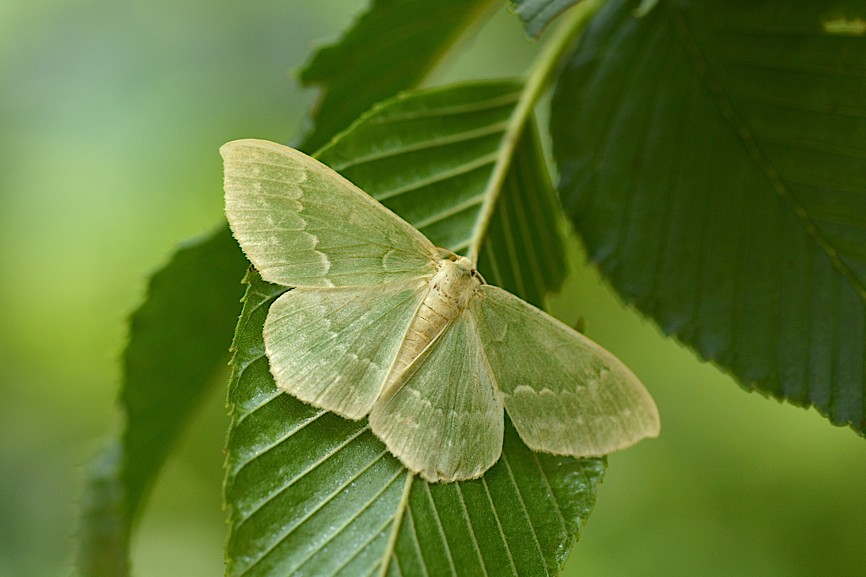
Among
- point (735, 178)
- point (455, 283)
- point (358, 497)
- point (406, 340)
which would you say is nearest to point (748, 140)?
point (735, 178)

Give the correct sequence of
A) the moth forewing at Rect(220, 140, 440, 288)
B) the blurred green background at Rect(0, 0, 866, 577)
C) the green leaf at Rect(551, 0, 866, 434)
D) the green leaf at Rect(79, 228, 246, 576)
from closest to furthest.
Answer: the moth forewing at Rect(220, 140, 440, 288) < the green leaf at Rect(551, 0, 866, 434) < the green leaf at Rect(79, 228, 246, 576) < the blurred green background at Rect(0, 0, 866, 577)

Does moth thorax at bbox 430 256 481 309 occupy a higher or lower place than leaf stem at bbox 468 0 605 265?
lower

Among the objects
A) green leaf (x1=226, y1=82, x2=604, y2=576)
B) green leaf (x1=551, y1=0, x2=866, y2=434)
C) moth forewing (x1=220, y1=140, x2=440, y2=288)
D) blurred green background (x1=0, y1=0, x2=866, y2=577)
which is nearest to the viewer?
green leaf (x1=226, y1=82, x2=604, y2=576)

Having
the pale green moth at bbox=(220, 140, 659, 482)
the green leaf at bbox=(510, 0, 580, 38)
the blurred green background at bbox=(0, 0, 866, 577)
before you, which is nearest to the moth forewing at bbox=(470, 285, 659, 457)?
the pale green moth at bbox=(220, 140, 659, 482)

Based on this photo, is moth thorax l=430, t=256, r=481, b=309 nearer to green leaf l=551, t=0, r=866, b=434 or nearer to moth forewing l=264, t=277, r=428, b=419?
moth forewing l=264, t=277, r=428, b=419

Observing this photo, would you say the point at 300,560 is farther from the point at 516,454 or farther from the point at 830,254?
the point at 830,254

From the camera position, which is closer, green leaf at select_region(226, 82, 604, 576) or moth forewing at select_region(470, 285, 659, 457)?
green leaf at select_region(226, 82, 604, 576)

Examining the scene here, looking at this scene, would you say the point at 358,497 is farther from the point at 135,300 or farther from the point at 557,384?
the point at 135,300
